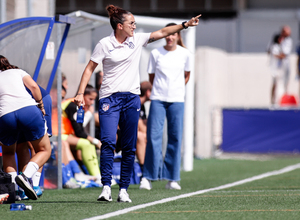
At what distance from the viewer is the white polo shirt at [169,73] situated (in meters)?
7.95

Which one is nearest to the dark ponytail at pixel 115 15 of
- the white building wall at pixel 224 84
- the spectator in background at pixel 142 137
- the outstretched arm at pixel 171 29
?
the outstretched arm at pixel 171 29

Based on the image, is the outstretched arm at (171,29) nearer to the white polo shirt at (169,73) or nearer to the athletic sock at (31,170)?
the white polo shirt at (169,73)

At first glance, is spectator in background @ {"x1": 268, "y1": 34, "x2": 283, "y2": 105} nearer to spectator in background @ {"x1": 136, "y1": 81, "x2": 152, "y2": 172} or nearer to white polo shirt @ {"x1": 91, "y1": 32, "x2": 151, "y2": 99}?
spectator in background @ {"x1": 136, "y1": 81, "x2": 152, "y2": 172}

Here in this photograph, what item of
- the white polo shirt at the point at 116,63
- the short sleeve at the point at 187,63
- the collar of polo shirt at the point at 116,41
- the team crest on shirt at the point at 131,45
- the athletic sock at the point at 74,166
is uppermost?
the collar of polo shirt at the point at 116,41

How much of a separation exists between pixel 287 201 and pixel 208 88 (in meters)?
8.62

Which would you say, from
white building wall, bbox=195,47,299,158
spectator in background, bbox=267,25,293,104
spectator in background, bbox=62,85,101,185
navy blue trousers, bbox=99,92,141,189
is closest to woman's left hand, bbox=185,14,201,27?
navy blue trousers, bbox=99,92,141,189

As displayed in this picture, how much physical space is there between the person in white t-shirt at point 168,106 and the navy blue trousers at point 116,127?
170 centimetres

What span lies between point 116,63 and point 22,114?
3.51 feet

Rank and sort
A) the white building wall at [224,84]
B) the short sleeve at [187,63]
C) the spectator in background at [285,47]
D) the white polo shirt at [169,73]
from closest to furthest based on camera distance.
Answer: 1. the white polo shirt at [169,73]
2. the short sleeve at [187,63]
3. the white building wall at [224,84]
4. the spectator in background at [285,47]

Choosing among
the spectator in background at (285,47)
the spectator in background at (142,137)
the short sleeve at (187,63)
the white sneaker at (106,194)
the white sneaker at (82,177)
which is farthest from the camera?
the spectator in background at (285,47)

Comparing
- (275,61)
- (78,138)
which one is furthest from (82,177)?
(275,61)

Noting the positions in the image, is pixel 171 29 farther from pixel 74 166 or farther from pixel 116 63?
pixel 74 166

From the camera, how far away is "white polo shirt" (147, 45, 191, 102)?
7.95 meters

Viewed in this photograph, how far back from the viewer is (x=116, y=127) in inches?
244
